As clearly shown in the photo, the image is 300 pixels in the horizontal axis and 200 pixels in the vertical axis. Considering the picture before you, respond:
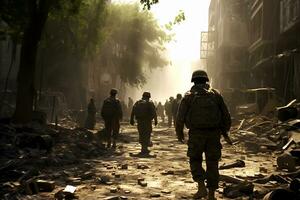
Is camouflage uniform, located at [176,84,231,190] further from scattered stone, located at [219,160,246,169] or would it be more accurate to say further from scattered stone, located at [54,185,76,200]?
scattered stone, located at [219,160,246,169]

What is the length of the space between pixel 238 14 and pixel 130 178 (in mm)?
37418

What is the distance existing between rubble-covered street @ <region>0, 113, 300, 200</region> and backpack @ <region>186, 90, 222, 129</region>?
1066 millimetres

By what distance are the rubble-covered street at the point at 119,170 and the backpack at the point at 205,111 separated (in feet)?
3.50

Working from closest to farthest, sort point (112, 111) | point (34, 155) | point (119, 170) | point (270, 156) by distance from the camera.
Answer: point (119, 170)
point (34, 155)
point (270, 156)
point (112, 111)

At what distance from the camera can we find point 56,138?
38.7 ft

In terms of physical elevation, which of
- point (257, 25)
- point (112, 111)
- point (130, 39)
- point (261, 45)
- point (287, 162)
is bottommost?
point (287, 162)

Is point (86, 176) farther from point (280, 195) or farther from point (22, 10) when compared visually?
point (22, 10)

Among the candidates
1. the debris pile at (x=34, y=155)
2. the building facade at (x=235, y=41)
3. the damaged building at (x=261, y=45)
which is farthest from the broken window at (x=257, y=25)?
the debris pile at (x=34, y=155)

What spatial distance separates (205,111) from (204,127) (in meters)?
0.22

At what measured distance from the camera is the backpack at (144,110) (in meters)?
11.2

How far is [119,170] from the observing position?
8.15 metres

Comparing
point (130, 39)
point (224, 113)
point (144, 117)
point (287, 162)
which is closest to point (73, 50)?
point (130, 39)

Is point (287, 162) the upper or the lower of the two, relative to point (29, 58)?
lower

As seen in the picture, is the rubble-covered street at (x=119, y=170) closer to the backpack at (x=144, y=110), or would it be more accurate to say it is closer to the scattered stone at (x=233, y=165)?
the scattered stone at (x=233, y=165)
